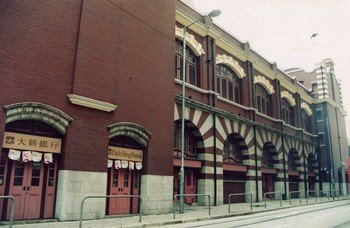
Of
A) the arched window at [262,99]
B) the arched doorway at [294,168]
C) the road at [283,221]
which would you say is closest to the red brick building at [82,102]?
the road at [283,221]

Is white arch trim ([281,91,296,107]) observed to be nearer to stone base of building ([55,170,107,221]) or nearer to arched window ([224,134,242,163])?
arched window ([224,134,242,163])

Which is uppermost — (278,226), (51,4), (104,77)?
(51,4)

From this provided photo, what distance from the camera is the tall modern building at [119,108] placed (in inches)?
473

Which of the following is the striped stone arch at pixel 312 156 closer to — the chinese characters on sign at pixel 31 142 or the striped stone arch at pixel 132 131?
the striped stone arch at pixel 132 131

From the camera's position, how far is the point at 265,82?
28.8 meters

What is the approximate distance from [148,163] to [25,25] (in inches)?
317

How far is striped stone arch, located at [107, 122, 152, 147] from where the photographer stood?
14.5 meters

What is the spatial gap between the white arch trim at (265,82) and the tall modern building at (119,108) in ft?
2.41

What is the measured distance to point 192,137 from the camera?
67.5 feet

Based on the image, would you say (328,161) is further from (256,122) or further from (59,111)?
(59,111)

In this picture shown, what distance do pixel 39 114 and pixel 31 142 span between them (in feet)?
3.57

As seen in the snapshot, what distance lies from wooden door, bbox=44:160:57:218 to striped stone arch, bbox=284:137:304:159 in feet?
75.0

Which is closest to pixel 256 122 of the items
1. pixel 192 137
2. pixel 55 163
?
pixel 192 137

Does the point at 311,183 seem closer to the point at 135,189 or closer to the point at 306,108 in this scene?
the point at 306,108
